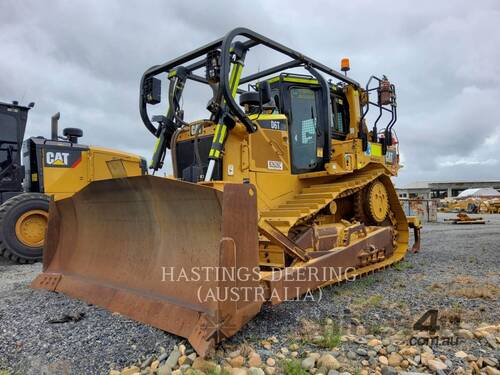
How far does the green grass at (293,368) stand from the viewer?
2.51m

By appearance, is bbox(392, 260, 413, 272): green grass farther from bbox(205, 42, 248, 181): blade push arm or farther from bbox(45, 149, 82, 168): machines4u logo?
bbox(45, 149, 82, 168): machines4u logo

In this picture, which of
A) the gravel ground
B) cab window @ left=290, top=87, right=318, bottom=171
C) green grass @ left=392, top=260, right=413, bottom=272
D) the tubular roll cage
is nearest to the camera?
the gravel ground

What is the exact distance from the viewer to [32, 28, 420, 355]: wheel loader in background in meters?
3.03

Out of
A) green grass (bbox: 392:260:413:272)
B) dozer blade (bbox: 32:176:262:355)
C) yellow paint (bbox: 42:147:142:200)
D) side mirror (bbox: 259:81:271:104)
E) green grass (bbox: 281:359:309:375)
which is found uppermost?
side mirror (bbox: 259:81:271:104)

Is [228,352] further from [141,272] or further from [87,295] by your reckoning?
[87,295]

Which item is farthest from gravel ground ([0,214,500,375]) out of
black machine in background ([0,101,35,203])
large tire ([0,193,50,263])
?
black machine in background ([0,101,35,203])

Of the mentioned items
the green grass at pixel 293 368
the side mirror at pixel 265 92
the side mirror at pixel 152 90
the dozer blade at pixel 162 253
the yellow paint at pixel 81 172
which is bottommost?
the green grass at pixel 293 368

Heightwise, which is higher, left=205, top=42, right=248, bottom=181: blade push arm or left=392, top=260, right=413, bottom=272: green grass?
left=205, top=42, right=248, bottom=181: blade push arm

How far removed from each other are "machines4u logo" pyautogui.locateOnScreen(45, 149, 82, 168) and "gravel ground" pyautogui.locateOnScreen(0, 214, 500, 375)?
3.22 meters

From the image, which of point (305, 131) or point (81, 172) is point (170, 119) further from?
point (81, 172)

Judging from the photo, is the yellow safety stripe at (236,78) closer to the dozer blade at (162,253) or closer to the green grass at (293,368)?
the dozer blade at (162,253)

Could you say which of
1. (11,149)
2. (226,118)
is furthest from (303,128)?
(11,149)

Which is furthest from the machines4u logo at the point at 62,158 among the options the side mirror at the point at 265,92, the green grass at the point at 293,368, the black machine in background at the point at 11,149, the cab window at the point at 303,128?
the green grass at the point at 293,368

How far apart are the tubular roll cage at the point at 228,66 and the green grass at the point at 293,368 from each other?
2602 millimetres
